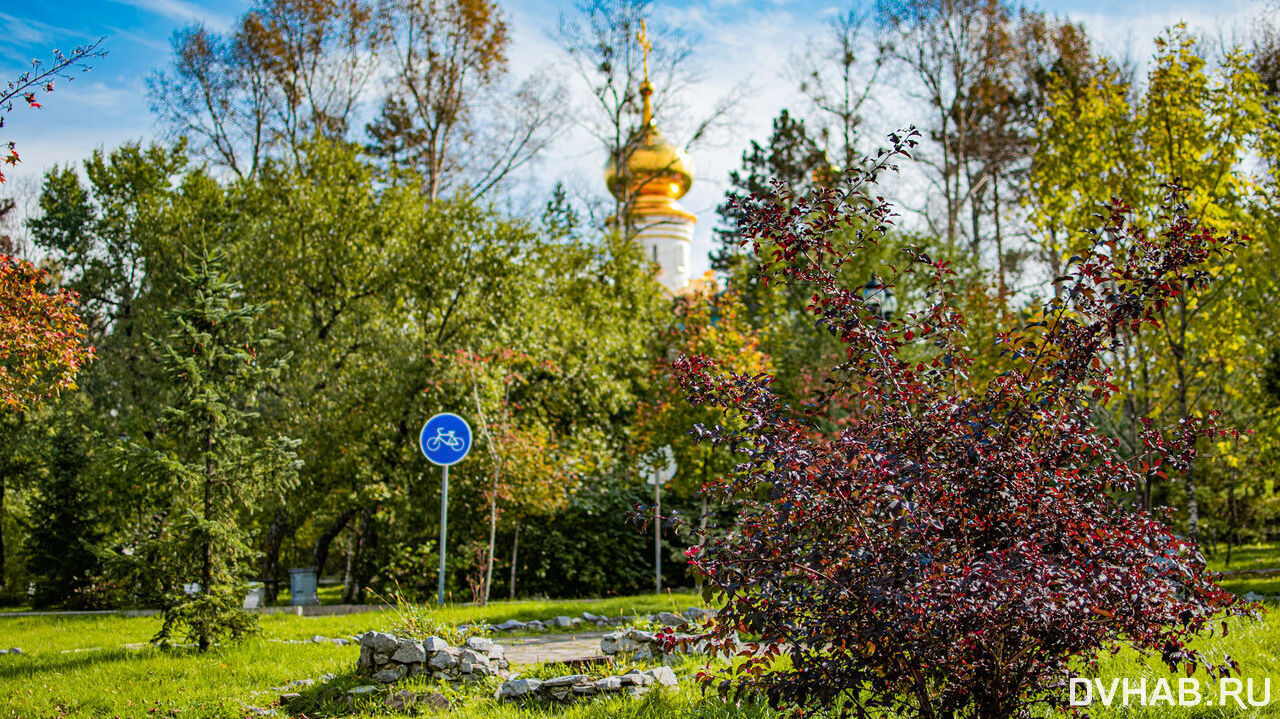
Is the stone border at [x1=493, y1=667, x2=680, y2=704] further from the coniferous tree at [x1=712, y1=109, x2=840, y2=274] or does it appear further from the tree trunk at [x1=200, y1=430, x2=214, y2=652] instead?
the coniferous tree at [x1=712, y1=109, x2=840, y2=274]

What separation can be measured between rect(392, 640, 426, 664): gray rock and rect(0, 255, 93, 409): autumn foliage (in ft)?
16.1

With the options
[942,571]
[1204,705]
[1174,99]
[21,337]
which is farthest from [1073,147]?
[21,337]

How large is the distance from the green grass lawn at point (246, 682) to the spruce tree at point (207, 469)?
1.40ft

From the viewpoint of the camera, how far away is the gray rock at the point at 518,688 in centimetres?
611

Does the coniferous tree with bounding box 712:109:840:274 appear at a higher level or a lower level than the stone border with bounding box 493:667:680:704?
higher

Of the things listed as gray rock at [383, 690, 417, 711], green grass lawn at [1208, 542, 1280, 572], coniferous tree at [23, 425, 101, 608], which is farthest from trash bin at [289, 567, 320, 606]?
Result: green grass lawn at [1208, 542, 1280, 572]

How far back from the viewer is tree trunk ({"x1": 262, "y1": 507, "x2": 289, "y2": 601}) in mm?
15906

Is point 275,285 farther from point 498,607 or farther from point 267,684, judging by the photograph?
point 267,684

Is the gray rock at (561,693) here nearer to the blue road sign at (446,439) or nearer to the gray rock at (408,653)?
the gray rock at (408,653)

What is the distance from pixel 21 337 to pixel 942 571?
8707mm

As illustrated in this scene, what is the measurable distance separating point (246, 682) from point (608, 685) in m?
2.93

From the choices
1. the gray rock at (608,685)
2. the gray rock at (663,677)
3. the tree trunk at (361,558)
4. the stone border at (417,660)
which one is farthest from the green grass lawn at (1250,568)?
the tree trunk at (361,558)

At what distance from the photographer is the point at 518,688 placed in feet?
20.2

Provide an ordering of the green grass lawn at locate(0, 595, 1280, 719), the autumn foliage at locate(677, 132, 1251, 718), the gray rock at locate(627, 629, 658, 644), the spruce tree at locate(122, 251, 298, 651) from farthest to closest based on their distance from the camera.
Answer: the spruce tree at locate(122, 251, 298, 651) < the gray rock at locate(627, 629, 658, 644) < the green grass lawn at locate(0, 595, 1280, 719) < the autumn foliage at locate(677, 132, 1251, 718)
